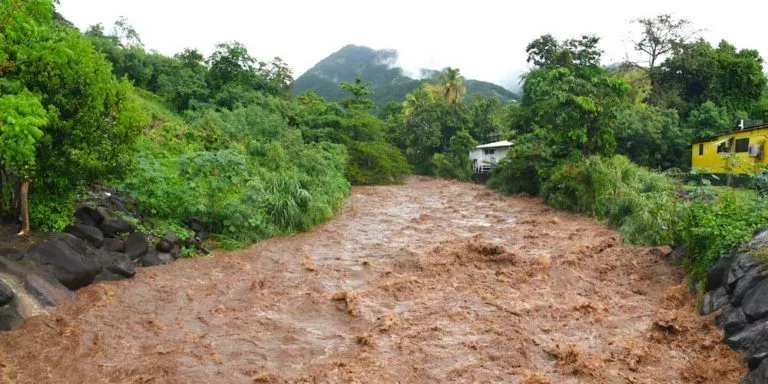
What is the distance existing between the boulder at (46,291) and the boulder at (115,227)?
1846 mm

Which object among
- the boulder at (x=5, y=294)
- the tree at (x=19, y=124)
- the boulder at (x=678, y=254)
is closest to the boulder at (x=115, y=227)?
the boulder at (x=5, y=294)

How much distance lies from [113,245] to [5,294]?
101 inches

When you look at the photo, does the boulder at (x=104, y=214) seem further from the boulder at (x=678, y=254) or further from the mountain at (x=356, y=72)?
the mountain at (x=356, y=72)

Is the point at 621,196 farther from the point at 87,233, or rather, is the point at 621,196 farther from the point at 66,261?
the point at 66,261

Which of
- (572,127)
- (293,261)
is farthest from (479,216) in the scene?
(293,261)

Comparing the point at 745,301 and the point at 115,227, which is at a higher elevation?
the point at 115,227

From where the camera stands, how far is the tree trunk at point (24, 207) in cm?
794

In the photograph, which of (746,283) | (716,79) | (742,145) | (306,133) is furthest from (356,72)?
(746,283)

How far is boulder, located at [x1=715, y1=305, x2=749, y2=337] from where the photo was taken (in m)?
6.12

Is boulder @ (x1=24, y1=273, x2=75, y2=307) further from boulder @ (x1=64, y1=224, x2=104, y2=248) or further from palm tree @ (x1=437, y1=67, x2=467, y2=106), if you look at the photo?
palm tree @ (x1=437, y1=67, x2=467, y2=106)

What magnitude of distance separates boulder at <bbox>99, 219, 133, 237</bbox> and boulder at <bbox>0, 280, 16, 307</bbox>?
264 centimetres

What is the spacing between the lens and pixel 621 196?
567 inches

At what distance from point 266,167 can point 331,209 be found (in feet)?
7.80

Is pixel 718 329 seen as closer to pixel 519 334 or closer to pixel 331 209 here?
pixel 519 334
